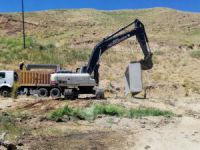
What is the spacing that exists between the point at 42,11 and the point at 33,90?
2402 inches

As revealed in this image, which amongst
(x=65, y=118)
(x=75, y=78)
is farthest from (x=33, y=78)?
(x=65, y=118)

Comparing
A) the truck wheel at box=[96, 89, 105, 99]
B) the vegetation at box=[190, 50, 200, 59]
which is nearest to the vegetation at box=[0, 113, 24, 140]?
the truck wheel at box=[96, 89, 105, 99]

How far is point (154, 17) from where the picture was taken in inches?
3853

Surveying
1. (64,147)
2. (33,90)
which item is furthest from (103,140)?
(33,90)

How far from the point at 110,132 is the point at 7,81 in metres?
17.8

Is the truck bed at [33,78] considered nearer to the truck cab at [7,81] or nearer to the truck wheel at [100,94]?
the truck cab at [7,81]

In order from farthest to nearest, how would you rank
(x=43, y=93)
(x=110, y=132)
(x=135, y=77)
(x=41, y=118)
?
(x=43, y=93) < (x=135, y=77) < (x=41, y=118) < (x=110, y=132)

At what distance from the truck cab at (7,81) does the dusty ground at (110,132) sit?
771 centimetres

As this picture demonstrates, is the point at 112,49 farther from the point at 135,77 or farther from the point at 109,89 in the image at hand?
the point at 135,77

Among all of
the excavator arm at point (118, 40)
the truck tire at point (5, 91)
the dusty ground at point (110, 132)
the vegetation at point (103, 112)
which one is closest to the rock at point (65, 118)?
the vegetation at point (103, 112)

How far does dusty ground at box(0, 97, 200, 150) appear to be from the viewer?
809 inches

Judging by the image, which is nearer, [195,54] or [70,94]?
[70,94]

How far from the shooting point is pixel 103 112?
95.1 ft

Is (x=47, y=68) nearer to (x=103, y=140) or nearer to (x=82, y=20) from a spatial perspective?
(x=103, y=140)
